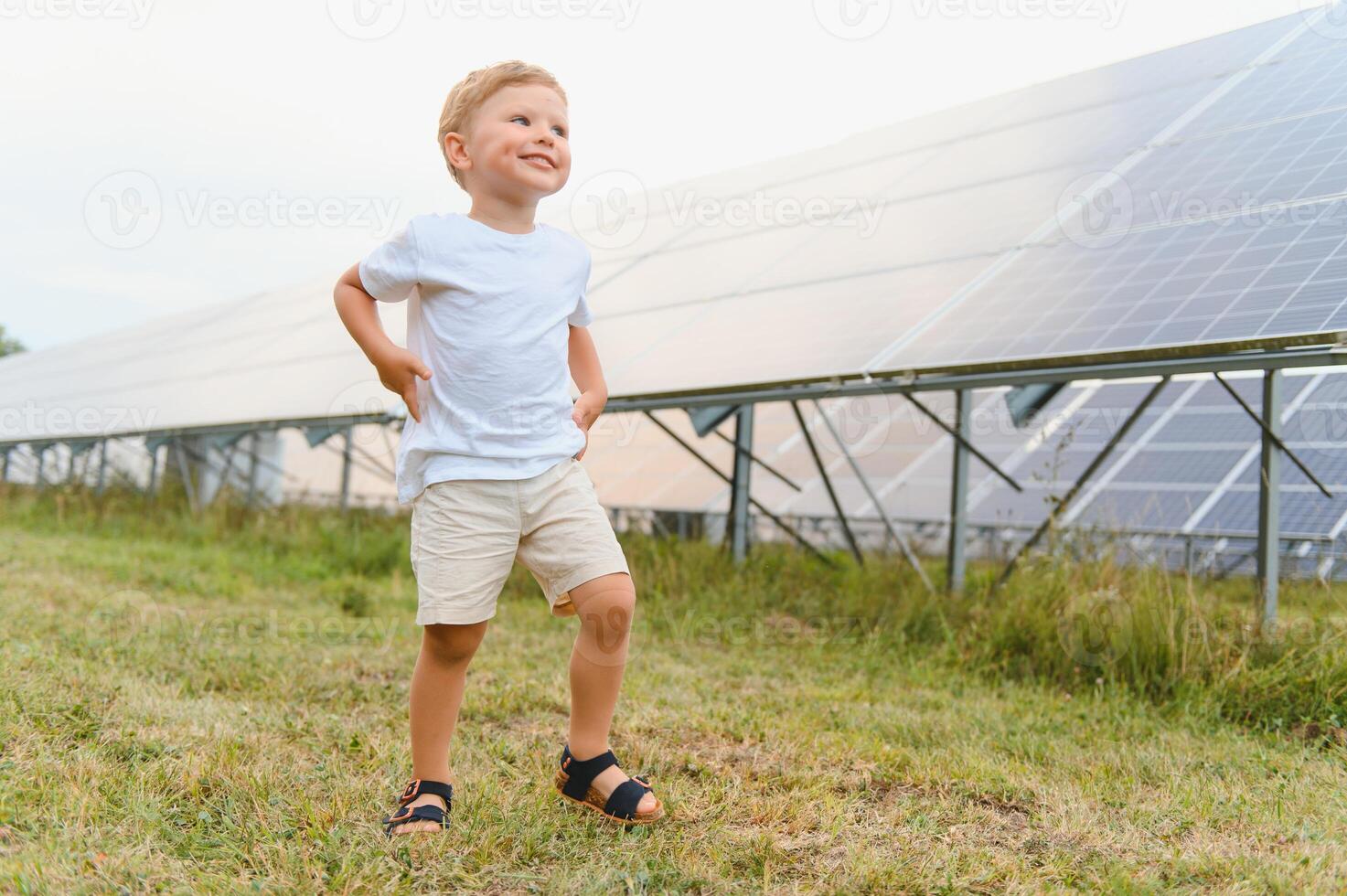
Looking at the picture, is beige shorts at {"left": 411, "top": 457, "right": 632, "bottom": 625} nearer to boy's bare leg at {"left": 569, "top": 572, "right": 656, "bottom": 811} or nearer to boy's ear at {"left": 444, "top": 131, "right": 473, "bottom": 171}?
boy's bare leg at {"left": 569, "top": 572, "right": 656, "bottom": 811}

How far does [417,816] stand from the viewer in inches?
85.2

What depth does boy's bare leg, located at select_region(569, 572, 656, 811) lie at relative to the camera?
7.40 ft

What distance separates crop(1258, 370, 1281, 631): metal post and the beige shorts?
2.96 metres

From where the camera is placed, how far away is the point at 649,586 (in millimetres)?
6277

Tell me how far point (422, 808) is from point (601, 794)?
1.25 ft

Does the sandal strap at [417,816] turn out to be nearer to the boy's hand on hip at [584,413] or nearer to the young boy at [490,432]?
the young boy at [490,432]

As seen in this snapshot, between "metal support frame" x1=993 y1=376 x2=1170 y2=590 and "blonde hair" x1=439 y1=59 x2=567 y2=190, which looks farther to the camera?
"metal support frame" x1=993 y1=376 x2=1170 y2=590

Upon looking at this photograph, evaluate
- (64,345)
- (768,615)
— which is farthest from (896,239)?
(64,345)

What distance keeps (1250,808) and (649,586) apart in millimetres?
4056

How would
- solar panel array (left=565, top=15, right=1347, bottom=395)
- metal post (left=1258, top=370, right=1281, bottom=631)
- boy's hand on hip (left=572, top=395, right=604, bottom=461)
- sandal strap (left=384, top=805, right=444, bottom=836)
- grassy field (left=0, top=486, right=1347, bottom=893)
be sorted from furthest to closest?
solar panel array (left=565, top=15, right=1347, bottom=395) → metal post (left=1258, top=370, right=1281, bottom=631) → boy's hand on hip (left=572, top=395, right=604, bottom=461) → sandal strap (left=384, top=805, right=444, bottom=836) → grassy field (left=0, top=486, right=1347, bottom=893)

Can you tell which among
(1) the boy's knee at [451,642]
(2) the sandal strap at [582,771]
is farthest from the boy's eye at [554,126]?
(2) the sandal strap at [582,771]

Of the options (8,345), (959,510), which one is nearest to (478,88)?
(959,510)

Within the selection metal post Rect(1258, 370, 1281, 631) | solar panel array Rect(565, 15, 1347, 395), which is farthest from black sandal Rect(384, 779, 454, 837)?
metal post Rect(1258, 370, 1281, 631)

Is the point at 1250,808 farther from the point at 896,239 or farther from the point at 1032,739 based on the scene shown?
the point at 896,239
